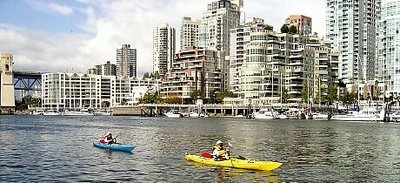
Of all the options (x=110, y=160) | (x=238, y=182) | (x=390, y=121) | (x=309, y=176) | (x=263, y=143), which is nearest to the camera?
(x=238, y=182)

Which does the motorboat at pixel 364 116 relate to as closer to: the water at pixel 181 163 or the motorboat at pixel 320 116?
the motorboat at pixel 320 116

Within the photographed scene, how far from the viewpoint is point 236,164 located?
46.1 m

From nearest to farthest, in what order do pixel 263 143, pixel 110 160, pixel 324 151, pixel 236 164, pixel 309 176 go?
pixel 309 176
pixel 236 164
pixel 110 160
pixel 324 151
pixel 263 143

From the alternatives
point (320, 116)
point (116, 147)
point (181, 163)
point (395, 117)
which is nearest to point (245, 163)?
point (181, 163)

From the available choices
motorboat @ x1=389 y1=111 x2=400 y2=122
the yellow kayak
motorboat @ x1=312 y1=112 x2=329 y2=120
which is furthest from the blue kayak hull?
motorboat @ x1=312 y1=112 x2=329 y2=120

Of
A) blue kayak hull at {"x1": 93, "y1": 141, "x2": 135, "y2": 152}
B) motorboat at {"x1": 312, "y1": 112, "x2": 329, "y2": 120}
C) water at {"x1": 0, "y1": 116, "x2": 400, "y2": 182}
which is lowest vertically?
motorboat at {"x1": 312, "y1": 112, "x2": 329, "y2": 120}

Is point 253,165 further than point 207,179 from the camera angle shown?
Yes

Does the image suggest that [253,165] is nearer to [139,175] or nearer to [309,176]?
[309,176]

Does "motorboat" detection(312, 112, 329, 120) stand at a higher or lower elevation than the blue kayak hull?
lower

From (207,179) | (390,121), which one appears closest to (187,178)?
(207,179)

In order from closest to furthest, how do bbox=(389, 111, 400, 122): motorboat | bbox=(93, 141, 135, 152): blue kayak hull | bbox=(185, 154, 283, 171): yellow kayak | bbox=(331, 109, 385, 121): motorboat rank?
bbox=(185, 154, 283, 171): yellow kayak
bbox=(93, 141, 135, 152): blue kayak hull
bbox=(389, 111, 400, 122): motorboat
bbox=(331, 109, 385, 121): motorboat

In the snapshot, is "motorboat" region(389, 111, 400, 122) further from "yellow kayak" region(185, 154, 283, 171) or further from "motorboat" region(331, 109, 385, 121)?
"yellow kayak" region(185, 154, 283, 171)

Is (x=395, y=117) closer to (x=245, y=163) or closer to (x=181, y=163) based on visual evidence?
(x=181, y=163)

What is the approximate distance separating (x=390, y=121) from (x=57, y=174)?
14663 cm
